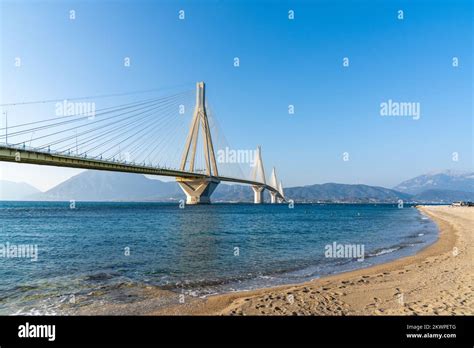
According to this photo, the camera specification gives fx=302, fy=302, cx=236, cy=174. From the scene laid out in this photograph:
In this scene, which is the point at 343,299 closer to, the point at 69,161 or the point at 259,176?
the point at 69,161

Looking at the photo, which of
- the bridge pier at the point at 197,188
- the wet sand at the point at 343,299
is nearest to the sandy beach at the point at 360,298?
the wet sand at the point at 343,299

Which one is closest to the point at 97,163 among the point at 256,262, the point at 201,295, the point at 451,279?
the point at 256,262

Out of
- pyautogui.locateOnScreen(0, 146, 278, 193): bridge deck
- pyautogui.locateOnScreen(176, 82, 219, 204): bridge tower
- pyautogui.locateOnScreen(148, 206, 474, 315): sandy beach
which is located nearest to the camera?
pyautogui.locateOnScreen(148, 206, 474, 315): sandy beach

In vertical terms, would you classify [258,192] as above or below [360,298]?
below

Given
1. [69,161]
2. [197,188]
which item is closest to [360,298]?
[69,161]

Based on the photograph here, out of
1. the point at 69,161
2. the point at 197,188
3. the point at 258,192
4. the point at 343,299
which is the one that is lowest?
the point at 258,192

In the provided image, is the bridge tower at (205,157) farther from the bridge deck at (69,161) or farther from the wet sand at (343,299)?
the wet sand at (343,299)

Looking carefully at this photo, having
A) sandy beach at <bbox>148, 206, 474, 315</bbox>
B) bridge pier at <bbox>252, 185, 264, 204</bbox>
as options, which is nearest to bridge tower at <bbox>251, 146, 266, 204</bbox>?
bridge pier at <bbox>252, 185, 264, 204</bbox>

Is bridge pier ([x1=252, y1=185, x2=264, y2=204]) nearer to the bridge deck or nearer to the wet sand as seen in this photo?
the bridge deck
